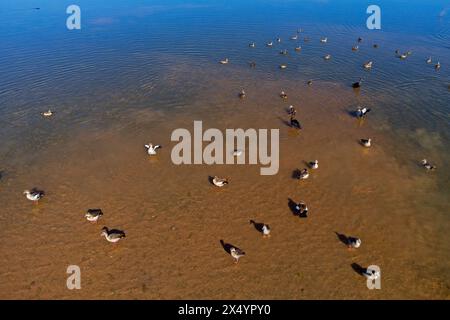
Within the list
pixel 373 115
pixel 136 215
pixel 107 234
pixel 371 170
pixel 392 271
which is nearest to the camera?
pixel 392 271

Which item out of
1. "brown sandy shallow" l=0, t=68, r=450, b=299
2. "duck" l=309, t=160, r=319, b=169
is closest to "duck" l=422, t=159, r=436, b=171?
"brown sandy shallow" l=0, t=68, r=450, b=299

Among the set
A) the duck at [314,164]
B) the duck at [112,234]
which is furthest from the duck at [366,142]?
the duck at [112,234]

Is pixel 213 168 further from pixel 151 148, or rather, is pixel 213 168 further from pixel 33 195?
pixel 33 195

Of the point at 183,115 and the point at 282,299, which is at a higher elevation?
the point at 183,115

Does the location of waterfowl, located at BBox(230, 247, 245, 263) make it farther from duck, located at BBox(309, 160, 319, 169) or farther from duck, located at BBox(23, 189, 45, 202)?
duck, located at BBox(23, 189, 45, 202)

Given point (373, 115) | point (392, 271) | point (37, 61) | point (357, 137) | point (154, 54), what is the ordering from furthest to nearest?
1. point (154, 54)
2. point (37, 61)
3. point (373, 115)
4. point (357, 137)
5. point (392, 271)

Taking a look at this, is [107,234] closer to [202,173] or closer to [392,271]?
[202,173]

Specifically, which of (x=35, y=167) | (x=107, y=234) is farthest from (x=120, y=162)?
(x=107, y=234)
